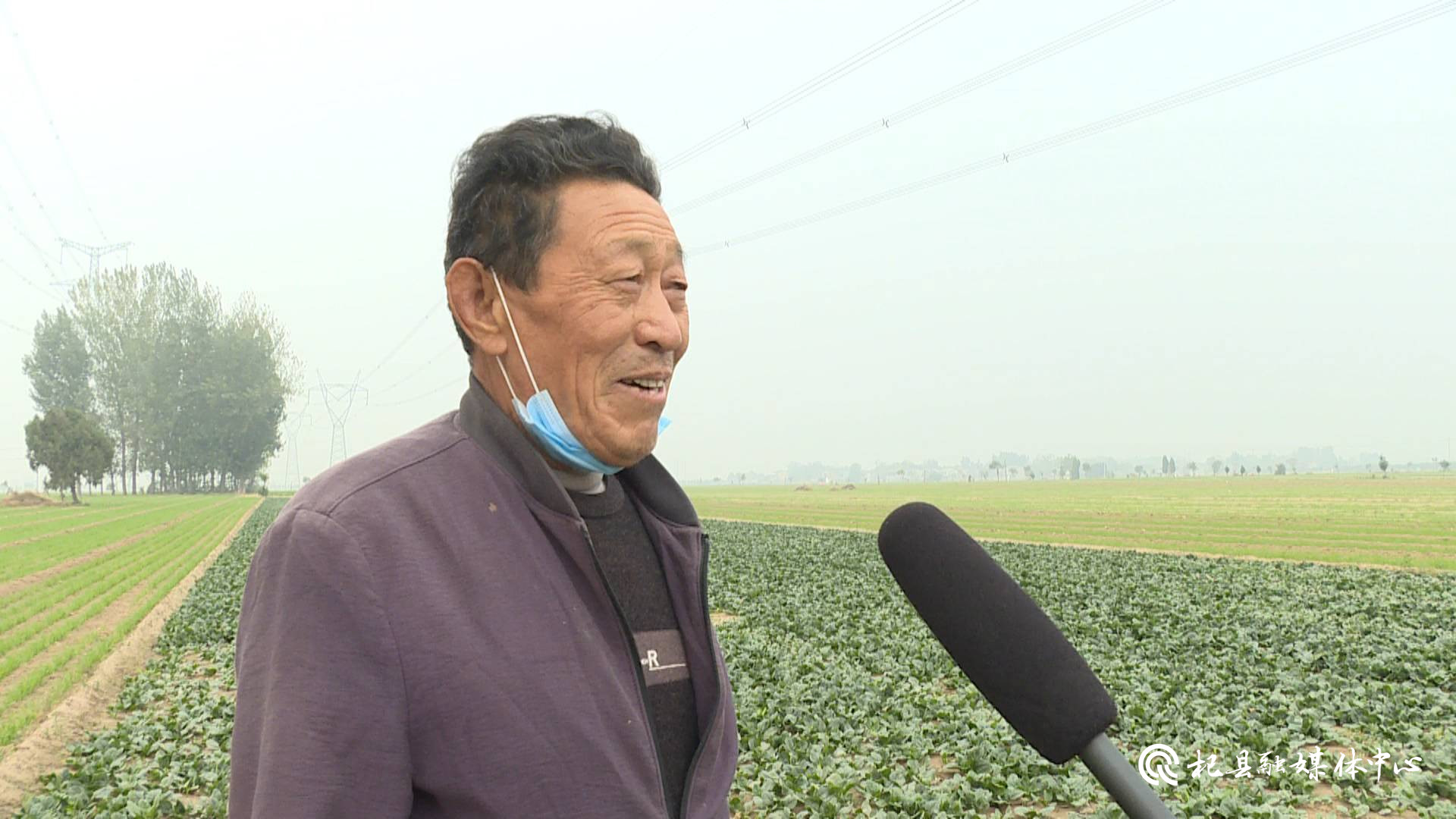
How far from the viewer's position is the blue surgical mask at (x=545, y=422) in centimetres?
189

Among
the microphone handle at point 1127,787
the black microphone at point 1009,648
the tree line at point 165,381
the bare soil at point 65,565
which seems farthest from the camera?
the tree line at point 165,381

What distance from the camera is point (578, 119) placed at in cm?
199

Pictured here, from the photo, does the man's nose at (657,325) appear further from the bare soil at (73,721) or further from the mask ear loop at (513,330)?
the bare soil at (73,721)

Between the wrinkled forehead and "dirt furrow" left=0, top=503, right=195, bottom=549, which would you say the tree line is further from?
the wrinkled forehead

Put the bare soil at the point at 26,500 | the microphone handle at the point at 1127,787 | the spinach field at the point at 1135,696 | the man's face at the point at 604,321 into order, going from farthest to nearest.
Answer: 1. the bare soil at the point at 26,500
2. the spinach field at the point at 1135,696
3. the man's face at the point at 604,321
4. the microphone handle at the point at 1127,787

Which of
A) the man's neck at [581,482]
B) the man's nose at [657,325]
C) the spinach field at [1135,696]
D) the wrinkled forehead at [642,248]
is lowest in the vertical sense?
the spinach field at [1135,696]

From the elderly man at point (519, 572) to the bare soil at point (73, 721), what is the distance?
29.4ft

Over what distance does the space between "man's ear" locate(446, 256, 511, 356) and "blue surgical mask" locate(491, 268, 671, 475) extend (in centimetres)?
2

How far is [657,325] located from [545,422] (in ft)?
0.91

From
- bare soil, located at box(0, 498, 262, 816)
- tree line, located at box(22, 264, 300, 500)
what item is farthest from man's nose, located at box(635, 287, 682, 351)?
tree line, located at box(22, 264, 300, 500)

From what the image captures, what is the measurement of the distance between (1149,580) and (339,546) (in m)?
21.7

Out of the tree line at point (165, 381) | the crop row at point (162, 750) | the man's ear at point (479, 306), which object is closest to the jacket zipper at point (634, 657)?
the man's ear at point (479, 306)

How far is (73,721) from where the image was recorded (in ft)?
38.2

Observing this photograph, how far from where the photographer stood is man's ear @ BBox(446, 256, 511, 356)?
1.92 metres
